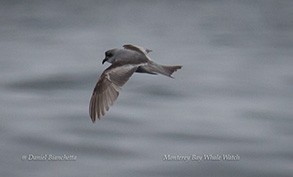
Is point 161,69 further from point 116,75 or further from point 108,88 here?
point 108,88

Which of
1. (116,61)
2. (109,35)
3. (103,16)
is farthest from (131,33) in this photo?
(116,61)

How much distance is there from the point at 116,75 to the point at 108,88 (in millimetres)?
158

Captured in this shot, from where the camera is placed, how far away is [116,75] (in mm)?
6121

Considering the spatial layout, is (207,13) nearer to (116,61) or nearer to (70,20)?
(70,20)

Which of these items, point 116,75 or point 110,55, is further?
point 110,55

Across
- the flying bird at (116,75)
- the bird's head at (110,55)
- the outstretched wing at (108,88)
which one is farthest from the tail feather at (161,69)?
the bird's head at (110,55)

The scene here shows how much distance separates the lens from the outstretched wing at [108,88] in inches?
234

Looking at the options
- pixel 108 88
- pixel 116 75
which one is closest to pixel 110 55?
pixel 116 75

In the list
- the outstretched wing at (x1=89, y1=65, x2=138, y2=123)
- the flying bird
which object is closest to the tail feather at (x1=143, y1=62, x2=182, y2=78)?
the flying bird

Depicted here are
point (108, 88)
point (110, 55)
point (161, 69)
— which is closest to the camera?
point (108, 88)

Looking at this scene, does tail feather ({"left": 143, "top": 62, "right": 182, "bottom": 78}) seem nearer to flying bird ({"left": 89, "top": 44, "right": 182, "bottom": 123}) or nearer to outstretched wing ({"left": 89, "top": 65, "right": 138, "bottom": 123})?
flying bird ({"left": 89, "top": 44, "right": 182, "bottom": 123})

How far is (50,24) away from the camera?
1445cm

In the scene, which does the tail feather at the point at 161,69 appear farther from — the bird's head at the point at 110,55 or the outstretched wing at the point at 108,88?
the bird's head at the point at 110,55

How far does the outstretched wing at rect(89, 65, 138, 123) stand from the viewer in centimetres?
594
